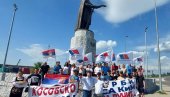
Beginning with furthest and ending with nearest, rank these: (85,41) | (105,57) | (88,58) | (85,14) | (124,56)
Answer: (85,14)
(85,41)
(88,58)
(105,57)
(124,56)

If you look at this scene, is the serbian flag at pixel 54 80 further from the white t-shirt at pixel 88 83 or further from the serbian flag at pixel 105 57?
the serbian flag at pixel 105 57

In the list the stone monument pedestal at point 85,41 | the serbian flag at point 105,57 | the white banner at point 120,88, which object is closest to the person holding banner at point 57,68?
the serbian flag at point 105,57

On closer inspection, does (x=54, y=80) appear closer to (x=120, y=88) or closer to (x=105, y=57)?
(x=120, y=88)

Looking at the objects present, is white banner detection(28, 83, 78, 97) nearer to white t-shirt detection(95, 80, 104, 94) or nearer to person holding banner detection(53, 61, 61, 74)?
white t-shirt detection(95, 80, 104, 94)

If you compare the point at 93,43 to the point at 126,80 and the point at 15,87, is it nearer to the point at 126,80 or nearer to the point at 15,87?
the point at 126,80

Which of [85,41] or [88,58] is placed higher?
[85,41]

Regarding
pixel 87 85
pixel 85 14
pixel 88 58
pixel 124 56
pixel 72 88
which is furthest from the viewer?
pixel 85 14

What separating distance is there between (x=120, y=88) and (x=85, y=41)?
1621 centimetres

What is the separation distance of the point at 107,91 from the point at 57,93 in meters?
2.31

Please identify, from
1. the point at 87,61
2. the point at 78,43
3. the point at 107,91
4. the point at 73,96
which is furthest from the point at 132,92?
the point at 78,43

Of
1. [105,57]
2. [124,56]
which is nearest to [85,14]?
[105,57]

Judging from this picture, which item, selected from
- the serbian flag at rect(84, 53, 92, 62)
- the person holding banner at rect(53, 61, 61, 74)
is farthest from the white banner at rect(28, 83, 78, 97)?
the serbian flag at rect(84, 53, 92, 62)

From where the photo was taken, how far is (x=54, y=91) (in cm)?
998

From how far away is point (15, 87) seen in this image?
9469 millimetres
